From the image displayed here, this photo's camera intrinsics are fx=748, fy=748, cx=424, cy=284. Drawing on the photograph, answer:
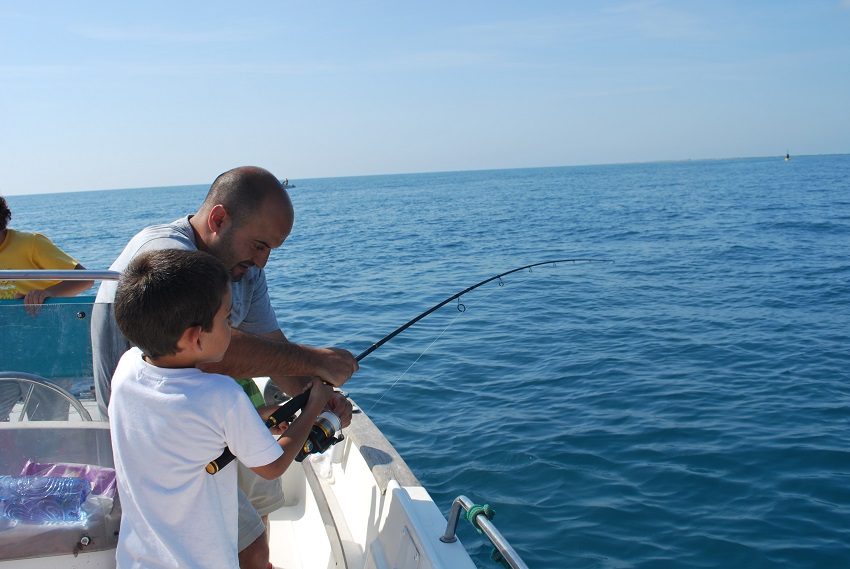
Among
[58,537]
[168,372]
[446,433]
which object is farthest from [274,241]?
[446,433]

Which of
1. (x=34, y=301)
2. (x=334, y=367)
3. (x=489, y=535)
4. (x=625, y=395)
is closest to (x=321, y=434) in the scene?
(x=334, y=367)

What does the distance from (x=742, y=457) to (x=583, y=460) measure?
1176 millimetres

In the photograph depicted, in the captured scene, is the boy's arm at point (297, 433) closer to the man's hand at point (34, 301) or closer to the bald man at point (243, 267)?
the bald man at point (243, 267)

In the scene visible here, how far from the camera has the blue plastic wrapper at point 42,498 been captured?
2.07 metres

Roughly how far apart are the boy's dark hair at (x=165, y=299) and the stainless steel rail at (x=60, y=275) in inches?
24.2

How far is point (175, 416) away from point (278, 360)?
2.34 feet

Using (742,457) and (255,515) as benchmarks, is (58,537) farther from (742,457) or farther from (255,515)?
(742,457)

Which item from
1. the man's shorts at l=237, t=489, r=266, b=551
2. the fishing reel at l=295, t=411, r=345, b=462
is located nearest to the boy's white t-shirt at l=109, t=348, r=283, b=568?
the fishing reel at l=295, t=411, r=345, b=462

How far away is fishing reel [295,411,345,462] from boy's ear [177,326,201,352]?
2.16ft

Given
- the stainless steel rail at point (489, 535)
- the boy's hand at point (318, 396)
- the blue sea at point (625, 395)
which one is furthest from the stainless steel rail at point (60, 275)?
the blue sea at point (625, 395)

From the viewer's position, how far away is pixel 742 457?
18.5 feet

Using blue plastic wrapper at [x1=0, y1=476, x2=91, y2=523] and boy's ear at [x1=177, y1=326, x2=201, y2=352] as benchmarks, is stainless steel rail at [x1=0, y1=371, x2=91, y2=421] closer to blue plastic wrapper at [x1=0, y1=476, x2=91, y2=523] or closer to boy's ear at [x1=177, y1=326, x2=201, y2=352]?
blue plastic wrapper at [x1=0, y1=476, x2=91, y2=523]

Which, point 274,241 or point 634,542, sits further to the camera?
point 634,542

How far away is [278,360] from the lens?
2361 millimetres
